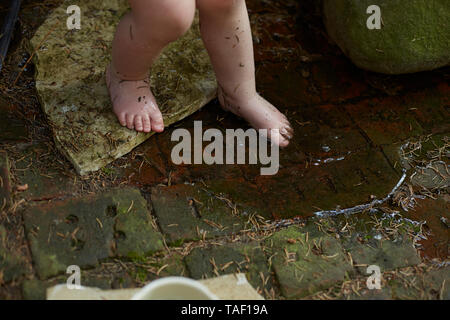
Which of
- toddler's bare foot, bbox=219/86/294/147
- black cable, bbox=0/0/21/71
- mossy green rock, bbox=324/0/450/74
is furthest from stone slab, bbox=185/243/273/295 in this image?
black cable, bbox=0/0/21/71

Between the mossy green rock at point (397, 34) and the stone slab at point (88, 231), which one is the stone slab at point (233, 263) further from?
the mossy green rock at point (397, 34)

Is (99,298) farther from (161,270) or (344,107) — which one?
(344,107)

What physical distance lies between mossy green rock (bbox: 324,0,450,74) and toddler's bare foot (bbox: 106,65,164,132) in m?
1.05

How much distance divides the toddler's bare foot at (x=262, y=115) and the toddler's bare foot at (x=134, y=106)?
37 centimetres

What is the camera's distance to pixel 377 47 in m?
2.75

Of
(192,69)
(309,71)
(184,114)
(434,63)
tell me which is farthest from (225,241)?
(434,63)

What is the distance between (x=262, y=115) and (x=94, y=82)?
0.81 m

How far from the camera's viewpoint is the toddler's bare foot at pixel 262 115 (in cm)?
261

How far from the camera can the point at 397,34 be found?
270 centimetres

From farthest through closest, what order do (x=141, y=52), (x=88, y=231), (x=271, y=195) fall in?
(x=271, y=195)
(x=141, y=52)
(x=88, y=231)

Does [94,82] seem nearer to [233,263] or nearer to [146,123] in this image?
[146,123]

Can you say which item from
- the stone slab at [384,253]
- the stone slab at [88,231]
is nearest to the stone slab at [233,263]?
the stone slab at [88,231]

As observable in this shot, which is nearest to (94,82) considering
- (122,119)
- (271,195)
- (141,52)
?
(122,119)

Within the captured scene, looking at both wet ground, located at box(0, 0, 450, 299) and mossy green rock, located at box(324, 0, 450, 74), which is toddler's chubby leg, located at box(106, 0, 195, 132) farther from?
mossy green rock, located at box(324, 0, 450, 74)
